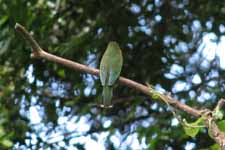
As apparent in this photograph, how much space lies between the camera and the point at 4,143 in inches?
84.4

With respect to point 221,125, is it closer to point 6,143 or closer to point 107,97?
point 107,97

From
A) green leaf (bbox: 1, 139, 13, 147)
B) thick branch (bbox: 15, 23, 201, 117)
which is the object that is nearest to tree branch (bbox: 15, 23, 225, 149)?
thick branch (bbox: 15, 23, 201, 117)

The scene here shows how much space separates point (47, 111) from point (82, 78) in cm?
23

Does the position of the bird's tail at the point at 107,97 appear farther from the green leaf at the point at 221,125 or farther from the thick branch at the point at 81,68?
the green leaf at the point at 221,125

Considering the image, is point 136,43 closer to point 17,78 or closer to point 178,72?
point 178,72

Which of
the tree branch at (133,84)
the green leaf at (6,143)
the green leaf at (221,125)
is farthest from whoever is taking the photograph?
the green leaf at (6,143)

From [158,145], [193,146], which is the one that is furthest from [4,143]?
[193,146]

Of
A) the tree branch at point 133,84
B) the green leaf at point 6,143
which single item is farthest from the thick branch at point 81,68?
the green leaf at point 6,143

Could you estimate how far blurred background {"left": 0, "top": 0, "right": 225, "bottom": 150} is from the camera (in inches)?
95.3

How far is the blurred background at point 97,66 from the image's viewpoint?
2.42m

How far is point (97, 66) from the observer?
8.08 ft

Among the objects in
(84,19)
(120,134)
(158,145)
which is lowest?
(158,145)

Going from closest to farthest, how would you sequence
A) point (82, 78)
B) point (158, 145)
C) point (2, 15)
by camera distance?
point (158, 145) → point (2, 15) → point (82, 78)

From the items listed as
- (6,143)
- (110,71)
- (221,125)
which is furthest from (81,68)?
(6,143)
